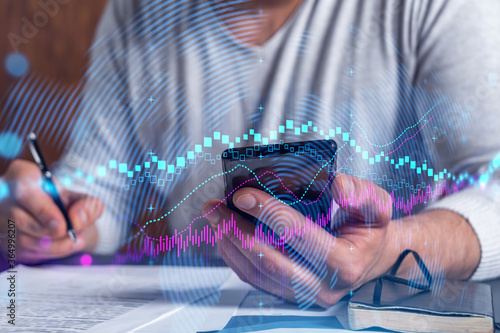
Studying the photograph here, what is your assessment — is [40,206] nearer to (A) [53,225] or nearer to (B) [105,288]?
(A) [53,225]

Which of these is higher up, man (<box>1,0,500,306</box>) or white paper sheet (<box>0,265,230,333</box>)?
man (<box>1,0,500,306</box>)

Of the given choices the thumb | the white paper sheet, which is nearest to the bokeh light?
the white paper sheet

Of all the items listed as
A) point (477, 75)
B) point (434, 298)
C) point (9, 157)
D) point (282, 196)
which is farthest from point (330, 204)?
point (9, 157)

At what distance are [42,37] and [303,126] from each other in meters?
0.36

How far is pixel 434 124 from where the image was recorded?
529mm

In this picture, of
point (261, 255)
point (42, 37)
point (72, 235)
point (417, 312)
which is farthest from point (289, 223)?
point (42, 37)

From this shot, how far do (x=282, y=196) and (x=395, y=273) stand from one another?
19 centimetres

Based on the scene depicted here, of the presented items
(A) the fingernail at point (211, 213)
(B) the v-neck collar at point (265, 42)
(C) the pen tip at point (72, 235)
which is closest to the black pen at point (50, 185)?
(C) the pen tip at point (72, 235)

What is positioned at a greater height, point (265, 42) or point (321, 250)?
point (265, 42)

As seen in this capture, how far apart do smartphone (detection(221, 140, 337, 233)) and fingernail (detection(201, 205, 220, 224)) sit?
0.02m

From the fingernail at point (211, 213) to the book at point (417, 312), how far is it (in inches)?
7.2

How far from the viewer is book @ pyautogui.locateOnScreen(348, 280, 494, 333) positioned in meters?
0.40

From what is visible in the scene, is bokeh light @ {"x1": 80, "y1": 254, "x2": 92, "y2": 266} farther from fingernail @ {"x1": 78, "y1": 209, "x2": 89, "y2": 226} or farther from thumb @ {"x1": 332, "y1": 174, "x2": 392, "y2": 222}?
thumb @ {"x1": 332, "y1": 174, "x2": 392, "y2": 222}

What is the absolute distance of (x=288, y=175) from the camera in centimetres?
46
